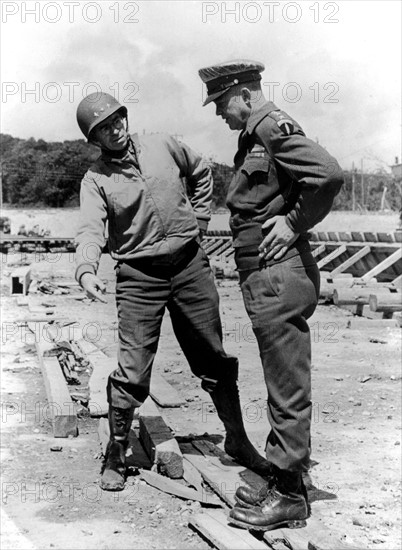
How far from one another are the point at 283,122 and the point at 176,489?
2.22 meters

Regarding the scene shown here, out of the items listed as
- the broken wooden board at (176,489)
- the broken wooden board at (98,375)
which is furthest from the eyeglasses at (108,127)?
the broken wooden board at (98,375)

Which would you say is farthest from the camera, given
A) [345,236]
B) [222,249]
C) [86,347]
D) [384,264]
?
[222,249]

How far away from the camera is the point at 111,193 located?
464cm

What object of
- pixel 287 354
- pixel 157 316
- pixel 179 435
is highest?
pixel 157 316

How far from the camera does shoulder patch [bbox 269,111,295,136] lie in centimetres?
372

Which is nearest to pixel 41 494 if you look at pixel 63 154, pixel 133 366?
pixel 133 366

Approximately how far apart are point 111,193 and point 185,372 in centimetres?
428

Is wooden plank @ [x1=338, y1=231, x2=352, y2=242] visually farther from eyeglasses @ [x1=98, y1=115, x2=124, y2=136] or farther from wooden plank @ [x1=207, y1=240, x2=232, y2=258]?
eyeglasses @ [x1=98, y1=115, x2=124, y2=136]

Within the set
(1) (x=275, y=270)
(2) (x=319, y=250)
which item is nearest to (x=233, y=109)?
(1) (x=275, y=270)

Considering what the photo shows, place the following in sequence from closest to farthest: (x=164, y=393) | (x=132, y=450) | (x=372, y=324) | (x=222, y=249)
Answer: (x=132, y=450)
(x=164, y=393)
(x=372, y=324)
(x=222, y=249)

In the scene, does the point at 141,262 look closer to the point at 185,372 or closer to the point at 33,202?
the point at 185,372

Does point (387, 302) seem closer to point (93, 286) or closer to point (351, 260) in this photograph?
point (351, 260)

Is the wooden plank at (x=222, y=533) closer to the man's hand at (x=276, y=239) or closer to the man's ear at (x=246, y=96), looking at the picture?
the man's hand at (x=276, y=239)

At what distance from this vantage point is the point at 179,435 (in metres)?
5.99
